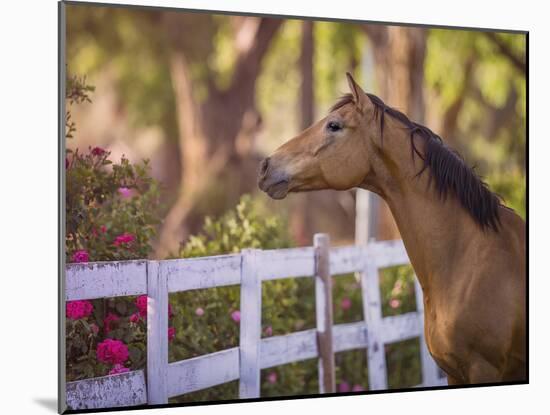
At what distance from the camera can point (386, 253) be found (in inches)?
211

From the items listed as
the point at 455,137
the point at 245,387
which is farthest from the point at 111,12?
the point at 245,387

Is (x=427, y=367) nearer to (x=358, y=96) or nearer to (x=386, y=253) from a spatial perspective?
(x=386, y=253)

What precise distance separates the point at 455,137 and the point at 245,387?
5.82 metres

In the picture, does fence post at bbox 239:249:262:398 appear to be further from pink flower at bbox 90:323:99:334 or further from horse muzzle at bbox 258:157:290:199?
pink flower at bbox 90:323:99:334

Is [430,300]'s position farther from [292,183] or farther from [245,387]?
[245,387]

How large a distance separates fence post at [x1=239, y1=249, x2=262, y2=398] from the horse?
67 cm

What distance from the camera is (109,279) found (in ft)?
12.2

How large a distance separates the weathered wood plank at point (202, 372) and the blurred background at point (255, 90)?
59.6 inches

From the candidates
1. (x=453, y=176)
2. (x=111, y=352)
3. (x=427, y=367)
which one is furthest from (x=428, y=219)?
(x=427, y=367)

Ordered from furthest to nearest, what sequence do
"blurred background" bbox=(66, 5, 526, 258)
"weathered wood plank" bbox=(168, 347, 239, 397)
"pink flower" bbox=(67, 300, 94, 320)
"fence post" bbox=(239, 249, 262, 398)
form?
"blurred background" bbox=(66, 5, 526, 258) → "fence post" bbox=(239, 249, 262, 398) → "weathered wood plank" bbox=(168, 347, 239, 397) → "pink flower" bbox=(67, 300, 94, 320)

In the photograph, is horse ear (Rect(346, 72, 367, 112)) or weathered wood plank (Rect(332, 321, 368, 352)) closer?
horse ear (Rect(346, 72, 367, 112))

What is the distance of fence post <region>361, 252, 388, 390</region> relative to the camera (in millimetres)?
5016

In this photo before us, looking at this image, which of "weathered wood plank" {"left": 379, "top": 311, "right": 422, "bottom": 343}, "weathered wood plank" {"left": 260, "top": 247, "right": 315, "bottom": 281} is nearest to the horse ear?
"weathered wood plank" {"left": 260, "top": 247, "right": 315, "bottom": 281}

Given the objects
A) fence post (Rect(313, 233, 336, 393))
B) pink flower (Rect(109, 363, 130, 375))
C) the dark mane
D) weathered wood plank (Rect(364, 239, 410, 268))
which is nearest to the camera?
the dark mane
